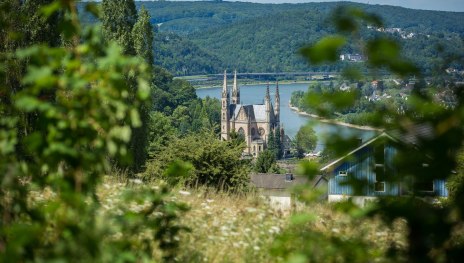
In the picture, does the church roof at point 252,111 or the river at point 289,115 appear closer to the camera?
the river at point 289,115

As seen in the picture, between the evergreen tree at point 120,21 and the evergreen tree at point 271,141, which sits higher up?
the evergreen tree at point 120,21

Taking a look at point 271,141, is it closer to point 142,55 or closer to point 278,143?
point 278,143

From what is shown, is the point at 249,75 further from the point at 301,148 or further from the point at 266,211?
the point at 266,211

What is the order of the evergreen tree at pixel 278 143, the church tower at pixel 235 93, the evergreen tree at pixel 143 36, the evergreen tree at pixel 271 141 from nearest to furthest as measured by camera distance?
the evergreen tree at pixel 143 36
the evergreen tree at pixel 271 141
the evergreen tree at pixel 278 143
the church tower at pixel 235 93

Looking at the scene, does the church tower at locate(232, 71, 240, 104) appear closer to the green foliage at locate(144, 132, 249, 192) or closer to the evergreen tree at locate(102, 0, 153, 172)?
the evergreen tree at locate(102, 0, 153, 172)

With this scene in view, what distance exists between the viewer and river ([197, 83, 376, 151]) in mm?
1904

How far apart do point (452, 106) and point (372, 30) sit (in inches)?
17.6

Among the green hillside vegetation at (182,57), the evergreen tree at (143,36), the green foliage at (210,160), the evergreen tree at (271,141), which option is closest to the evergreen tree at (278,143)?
the evergreen tree at (271,141)

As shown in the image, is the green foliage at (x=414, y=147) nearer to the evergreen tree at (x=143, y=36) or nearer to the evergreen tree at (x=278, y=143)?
the evergreen tree at (x=143, y=36)

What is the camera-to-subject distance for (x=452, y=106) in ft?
6.57

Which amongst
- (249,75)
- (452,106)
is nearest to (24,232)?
(452,106)

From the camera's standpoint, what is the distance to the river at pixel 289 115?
75.0 inches

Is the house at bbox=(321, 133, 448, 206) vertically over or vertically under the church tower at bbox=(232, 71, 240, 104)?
over

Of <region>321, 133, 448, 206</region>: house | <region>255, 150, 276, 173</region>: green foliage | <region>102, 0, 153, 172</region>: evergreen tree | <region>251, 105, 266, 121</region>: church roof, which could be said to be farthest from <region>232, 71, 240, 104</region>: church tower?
<region>321, 133, 448, 206</region>: house
